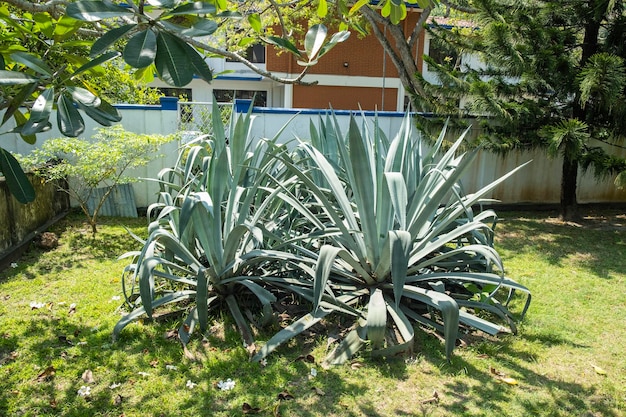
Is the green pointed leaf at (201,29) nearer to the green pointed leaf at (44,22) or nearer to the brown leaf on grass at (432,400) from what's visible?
the green pointed leaf at (44,22)

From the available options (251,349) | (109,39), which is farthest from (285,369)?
(109,39)

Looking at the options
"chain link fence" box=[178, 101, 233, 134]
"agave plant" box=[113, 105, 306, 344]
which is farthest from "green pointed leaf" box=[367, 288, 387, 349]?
"chain link fence" box=[178, 101, 233, 134]

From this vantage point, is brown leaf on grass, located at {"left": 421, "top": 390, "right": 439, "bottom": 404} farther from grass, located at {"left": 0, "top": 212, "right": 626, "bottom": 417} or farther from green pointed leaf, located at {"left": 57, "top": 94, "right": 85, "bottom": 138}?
green pointed leaf, located at {"left": 57, "top": 94, "right": 85, "bottom": 138}

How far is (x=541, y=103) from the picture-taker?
271 inches

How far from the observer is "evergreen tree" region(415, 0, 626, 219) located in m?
6.19

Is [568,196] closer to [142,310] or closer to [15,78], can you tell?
[142,310]

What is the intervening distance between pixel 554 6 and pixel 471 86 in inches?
63.0

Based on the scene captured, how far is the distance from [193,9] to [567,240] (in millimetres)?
6258

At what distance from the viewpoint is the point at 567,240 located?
21.1 ft

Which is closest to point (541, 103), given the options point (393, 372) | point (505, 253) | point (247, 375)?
point (505, 253)

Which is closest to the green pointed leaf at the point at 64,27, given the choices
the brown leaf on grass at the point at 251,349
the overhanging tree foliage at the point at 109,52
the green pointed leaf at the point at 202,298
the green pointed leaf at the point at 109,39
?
the overhanging tree foliage at the point at 109,52

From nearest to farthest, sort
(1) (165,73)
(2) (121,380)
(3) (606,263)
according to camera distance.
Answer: (1) (165,73) < (2) (121,380) < (3) (606,263)

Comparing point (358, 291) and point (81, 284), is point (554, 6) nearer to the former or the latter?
point (358, 291)

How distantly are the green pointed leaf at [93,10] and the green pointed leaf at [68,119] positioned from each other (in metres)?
0.38
